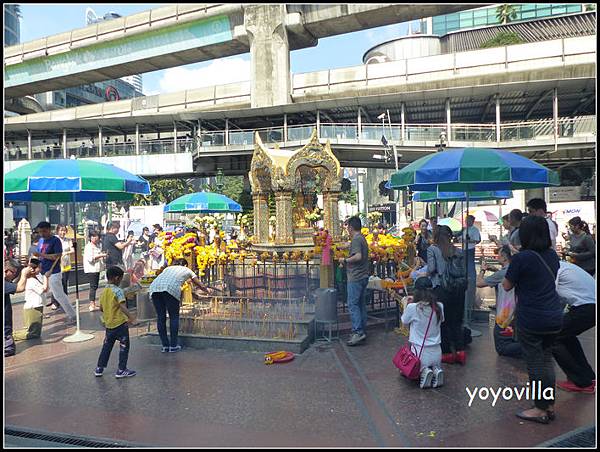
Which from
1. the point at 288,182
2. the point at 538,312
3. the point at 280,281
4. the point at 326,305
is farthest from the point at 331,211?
the point at 538,312

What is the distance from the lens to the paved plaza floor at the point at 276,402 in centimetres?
409

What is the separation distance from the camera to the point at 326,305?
708 cm

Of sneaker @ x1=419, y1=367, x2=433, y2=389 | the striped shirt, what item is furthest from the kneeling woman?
sneaker @ x1=419, y1=367, x2=433, y2=389

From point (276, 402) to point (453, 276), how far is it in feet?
9.71

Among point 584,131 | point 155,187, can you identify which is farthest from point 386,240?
point 155,187

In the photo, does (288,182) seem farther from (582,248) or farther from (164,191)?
(164,191)

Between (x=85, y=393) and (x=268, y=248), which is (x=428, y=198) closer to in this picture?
(x=268, y=248)

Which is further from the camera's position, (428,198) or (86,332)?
(428,198)

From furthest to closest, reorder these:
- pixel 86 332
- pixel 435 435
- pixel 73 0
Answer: pixel 86 332
pixel 73 0
pixel 435 435

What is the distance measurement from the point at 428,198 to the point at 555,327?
9.25 metres

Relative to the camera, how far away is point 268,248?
11.7 meters

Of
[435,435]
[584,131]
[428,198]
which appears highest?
[584,131]

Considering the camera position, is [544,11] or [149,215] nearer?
[149,215]

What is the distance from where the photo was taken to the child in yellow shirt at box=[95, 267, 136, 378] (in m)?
5.66
